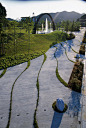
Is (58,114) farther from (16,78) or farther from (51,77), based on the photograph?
(16,78)

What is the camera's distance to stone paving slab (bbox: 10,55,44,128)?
6438 mm

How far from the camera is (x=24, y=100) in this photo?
8.23 m

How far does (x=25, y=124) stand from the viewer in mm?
6254

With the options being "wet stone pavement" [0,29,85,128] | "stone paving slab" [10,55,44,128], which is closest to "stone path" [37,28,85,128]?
"wet stone pavement" [0,29,85,128]

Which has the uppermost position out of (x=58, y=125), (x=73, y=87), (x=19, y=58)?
(x=19, y=58)

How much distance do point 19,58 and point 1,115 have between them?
10673 mm

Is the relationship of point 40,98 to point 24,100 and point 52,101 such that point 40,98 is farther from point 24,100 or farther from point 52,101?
point 24,100

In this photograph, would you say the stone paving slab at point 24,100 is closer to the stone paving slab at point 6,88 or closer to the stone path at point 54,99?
the stone paving slab at point 6,88

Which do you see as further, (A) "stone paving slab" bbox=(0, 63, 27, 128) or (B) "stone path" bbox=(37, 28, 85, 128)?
(A) "stone paving slab" bbox=(0, 63, 27, 128)

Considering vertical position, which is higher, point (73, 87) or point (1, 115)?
point (73, 87)

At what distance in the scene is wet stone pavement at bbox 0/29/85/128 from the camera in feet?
21.1

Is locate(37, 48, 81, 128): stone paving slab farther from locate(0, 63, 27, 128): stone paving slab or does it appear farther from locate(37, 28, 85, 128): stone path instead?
locate(0, 63, 27, 128): stone paving slab

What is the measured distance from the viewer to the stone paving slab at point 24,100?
6.44 meters

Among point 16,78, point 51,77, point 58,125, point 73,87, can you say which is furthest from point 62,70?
point 58,125
